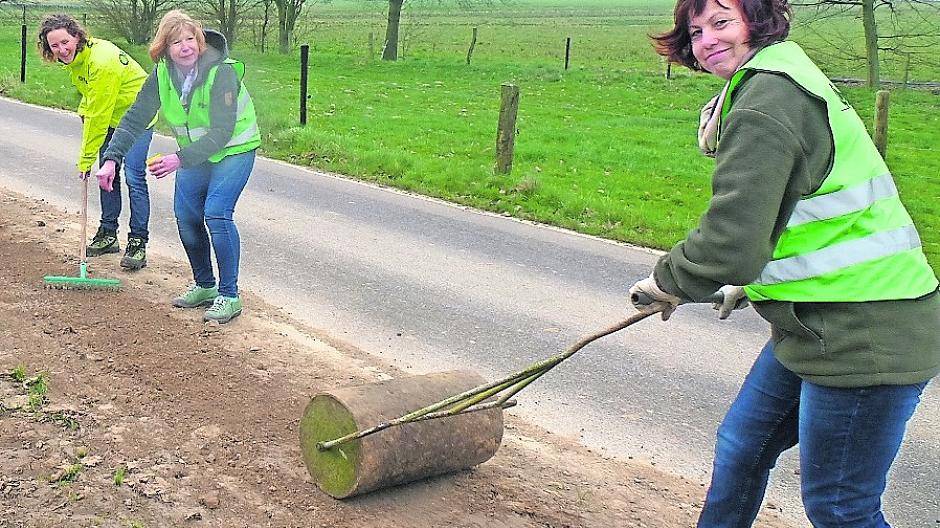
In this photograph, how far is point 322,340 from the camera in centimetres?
605

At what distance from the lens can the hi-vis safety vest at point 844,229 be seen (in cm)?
249

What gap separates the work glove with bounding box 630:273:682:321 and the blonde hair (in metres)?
3.79

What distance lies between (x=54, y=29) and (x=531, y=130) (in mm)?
11104

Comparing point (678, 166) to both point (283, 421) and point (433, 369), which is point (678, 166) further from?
point (283, 421)

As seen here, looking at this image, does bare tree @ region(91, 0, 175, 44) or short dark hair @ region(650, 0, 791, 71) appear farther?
bare tree @ region(91, 0, 175, 44)

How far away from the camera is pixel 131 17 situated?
31.2 metres

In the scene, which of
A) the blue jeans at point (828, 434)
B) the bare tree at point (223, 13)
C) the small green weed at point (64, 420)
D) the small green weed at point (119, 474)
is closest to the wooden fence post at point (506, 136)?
the small green weed at point (64, 420)

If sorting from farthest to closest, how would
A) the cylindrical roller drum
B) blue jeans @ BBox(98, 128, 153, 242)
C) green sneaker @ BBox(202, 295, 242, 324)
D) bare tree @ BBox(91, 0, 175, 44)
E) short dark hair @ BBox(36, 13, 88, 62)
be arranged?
bare tree @ BBox(91, 0, 175, 44) → blue jeans @ BBox(98, 128, 153, 242) → short dark hair @ BBox(36, 13, 88, 62) → green sneaker @ BBox(202, 295, 242, 324) → the cylindrical roller drum

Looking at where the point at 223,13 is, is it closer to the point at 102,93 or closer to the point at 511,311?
the point at 102,93

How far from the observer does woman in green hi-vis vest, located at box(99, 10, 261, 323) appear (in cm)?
579

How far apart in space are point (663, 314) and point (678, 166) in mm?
11539

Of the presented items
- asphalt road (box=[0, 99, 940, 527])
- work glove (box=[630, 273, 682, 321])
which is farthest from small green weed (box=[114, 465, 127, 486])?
work glove (box=[630, 273, 682, 321])

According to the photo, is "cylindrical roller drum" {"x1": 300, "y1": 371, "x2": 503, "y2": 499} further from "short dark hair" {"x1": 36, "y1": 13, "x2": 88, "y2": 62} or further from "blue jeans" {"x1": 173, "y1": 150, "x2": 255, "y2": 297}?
"short dark hair" {"x1": 36, "y1": 13, "x2": 88, "y2": 62}

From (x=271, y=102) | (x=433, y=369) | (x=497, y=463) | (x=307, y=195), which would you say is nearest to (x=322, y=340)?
(x=433, y=369)
